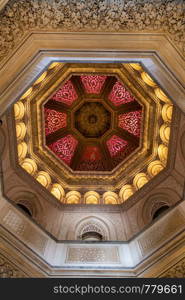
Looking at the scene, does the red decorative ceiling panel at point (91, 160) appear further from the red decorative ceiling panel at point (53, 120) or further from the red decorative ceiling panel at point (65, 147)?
the red decorative ceiling panel at point (53, 120)

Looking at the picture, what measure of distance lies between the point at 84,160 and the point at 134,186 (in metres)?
2.10

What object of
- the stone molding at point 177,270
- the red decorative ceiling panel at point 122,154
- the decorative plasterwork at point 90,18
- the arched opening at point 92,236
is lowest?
the stone molding at point 177,270

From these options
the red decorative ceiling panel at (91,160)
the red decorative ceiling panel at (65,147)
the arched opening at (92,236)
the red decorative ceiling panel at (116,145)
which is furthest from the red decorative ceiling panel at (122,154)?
the arched opening at (92,236)

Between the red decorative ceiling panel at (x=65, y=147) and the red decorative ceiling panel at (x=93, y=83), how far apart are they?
1.71m

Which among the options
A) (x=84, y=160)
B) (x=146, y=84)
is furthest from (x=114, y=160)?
(x=146, y=84)

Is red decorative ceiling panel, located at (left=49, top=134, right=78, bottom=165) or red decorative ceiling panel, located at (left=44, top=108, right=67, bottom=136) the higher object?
red decorative ceiling panel, located at (left=44, top=108, right=67, bottom=136)

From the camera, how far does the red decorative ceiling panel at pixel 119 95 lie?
880 centimetres

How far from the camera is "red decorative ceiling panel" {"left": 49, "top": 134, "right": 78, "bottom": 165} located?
9.05 meters

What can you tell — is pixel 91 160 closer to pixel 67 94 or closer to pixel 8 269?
pixel 67 94

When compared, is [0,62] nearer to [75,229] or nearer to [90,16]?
[90,16]

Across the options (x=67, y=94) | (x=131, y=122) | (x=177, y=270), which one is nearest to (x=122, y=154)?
(x=131, y=122)

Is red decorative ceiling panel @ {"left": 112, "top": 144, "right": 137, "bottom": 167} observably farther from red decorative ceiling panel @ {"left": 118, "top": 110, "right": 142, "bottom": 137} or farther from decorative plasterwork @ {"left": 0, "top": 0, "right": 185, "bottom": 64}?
decorative plasterwork @ {"left": 0, "top": 0, "right": 185, "bottom": 64}

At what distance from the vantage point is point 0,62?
3.86m

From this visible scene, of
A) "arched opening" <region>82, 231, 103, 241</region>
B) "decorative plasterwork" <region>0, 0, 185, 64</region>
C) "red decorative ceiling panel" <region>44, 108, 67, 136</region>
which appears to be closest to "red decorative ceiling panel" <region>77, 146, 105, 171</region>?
"red decorative ceiling panel" <region>44, 108, 67, 136</region>
